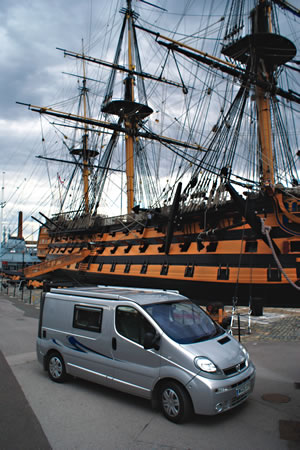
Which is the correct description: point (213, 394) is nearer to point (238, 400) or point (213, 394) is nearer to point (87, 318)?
point (238, 400)

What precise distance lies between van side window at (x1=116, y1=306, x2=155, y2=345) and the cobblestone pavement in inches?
195

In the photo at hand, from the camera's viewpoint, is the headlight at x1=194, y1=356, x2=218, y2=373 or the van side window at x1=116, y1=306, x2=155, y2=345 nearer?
the headlight at x1=194, y1=356, x2=218, y2=373

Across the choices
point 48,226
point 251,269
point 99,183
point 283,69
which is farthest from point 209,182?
point 48,226

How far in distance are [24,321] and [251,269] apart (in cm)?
876

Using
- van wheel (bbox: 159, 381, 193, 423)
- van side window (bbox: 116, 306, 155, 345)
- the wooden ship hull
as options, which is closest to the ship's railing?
the wooden ship hull

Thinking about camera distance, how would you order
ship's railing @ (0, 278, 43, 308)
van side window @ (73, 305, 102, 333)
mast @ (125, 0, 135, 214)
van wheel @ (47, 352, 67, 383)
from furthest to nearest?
mast @ (125, 0, 135, 214)
ship's railing @ (0, 278, 43, 308)
van wheel @ (47, 352, 67, 383)
van side window @ (73, 305, 102, 333)

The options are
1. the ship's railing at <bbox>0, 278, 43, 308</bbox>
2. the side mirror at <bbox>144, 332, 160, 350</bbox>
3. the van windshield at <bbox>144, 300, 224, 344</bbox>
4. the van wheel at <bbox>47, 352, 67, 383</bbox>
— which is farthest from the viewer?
the ship's railing at <bbox>0, 278, 43, 308</bbox>

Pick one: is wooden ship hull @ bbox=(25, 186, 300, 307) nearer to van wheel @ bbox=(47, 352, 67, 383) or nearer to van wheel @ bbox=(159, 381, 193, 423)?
van wheel @ bbox=(159, 381, 193, 423)

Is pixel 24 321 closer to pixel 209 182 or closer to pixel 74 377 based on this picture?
pixel 74 377

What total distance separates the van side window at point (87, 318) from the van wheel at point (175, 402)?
4.94 ft

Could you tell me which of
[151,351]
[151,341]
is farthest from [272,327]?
[151,341]

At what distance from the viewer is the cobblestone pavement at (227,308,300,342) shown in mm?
9459

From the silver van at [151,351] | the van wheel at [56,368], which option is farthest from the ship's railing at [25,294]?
the silver van at [151,351]

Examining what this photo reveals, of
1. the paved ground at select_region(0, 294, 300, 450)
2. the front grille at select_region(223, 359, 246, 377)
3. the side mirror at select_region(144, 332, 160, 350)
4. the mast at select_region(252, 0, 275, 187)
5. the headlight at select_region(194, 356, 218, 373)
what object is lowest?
the paved ground at select_region(0, 294, 300, 450)
